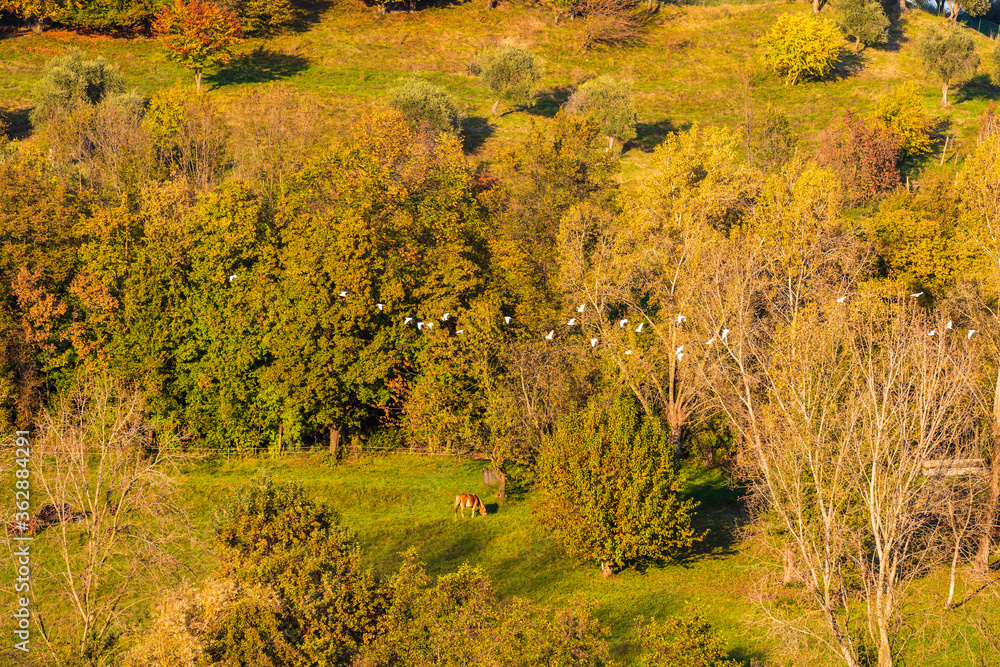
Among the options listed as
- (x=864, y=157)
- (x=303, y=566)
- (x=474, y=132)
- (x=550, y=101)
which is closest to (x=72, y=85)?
(x=474, y=132)

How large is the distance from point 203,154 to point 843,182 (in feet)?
170

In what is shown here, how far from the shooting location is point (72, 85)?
87.7 m

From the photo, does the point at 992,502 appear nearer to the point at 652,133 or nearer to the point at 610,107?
the point at 610,107

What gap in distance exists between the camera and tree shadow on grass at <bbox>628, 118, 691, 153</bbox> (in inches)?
3772

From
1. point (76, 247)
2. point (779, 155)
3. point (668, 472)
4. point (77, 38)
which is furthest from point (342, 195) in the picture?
point (77, 38)

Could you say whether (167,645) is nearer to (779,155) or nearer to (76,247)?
(76,247)

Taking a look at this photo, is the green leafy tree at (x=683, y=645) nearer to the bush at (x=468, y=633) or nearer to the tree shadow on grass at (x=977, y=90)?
the bush at (x=468, y=633)

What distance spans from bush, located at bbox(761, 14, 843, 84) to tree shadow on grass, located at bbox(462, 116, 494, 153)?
34.4 metres

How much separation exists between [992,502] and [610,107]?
193ft

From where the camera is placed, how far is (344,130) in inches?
3494

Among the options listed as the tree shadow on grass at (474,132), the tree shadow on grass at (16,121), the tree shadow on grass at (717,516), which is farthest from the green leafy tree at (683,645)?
the tree shadow on grass at (16,121)

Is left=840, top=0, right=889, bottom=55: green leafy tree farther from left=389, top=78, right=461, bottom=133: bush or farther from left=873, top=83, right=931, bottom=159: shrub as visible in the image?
left=389, top=78, right=461, bottom=133: bush

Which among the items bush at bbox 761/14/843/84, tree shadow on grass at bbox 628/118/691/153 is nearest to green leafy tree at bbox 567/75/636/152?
tree shadow on grass at bbox 628/118/691/153

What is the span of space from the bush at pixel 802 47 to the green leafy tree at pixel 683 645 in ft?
274
